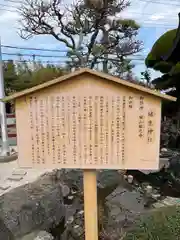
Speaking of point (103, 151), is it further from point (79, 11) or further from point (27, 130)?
point (79, 11)

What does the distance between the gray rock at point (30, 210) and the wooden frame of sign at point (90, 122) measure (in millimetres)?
1184

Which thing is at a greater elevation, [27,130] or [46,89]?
[46,89]

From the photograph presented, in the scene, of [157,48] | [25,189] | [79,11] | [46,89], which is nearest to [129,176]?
[25,189]

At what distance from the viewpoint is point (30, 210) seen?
343 centimetres

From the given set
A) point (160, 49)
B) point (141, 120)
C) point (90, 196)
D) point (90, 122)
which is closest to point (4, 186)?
point (90, 196)

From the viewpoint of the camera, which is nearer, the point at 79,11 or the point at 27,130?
the point at 27,130

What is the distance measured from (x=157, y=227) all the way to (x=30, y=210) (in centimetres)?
143

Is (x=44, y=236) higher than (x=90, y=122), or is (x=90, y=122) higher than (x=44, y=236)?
(x=90, y=122)

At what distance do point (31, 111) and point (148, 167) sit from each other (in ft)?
3.23

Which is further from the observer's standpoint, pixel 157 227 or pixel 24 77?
pixel 24 77

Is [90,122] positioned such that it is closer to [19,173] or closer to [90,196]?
[90,196]

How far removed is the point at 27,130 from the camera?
7.95 ft

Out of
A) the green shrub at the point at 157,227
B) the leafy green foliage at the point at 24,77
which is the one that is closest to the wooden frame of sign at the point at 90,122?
the green shrub at the point at 157,227

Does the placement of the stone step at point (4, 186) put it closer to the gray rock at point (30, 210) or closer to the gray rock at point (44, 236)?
the gray rock at point (30, 210)
